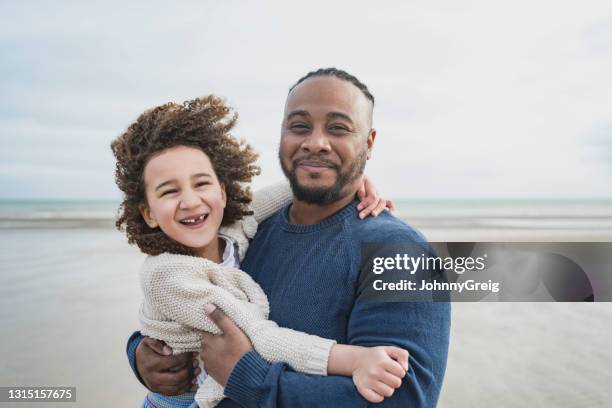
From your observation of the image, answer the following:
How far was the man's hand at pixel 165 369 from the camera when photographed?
1897mm

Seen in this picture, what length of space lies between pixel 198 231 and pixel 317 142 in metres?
0.51

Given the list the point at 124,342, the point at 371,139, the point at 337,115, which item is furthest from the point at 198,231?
the point at 124,342

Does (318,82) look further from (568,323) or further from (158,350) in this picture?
(568,323)

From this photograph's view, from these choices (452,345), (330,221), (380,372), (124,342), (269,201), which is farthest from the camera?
(124,342)

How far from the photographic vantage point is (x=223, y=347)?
1690 mm

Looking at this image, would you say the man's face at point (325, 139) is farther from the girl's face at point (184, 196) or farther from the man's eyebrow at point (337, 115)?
the girl's face at point (184, 196)

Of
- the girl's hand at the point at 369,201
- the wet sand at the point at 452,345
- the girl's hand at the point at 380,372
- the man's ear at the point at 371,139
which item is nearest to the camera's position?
the girl's hand at the point at 380,372

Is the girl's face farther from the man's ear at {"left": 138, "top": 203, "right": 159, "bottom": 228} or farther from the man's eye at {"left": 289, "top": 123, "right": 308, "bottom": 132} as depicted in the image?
the man's eye at {"left": 289, "top": 123, "right": 308, "bottom": 132}

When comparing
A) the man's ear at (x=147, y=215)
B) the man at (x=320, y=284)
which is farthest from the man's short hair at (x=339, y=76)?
the man's ear at (x=147, y=215)

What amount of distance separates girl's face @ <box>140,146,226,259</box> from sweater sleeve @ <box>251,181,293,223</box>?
0.83ft

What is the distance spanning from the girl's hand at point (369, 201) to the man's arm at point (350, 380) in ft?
1.17

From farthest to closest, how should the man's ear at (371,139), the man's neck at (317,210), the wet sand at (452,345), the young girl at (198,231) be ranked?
1. the wet sand at (452,345)
2. the man's ear at (371,139)
3. the man's neck at (317,210)
4. the young girl at (198,231)

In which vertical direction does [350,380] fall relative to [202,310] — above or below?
below

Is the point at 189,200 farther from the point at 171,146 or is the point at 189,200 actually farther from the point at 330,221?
the point at 330,221
